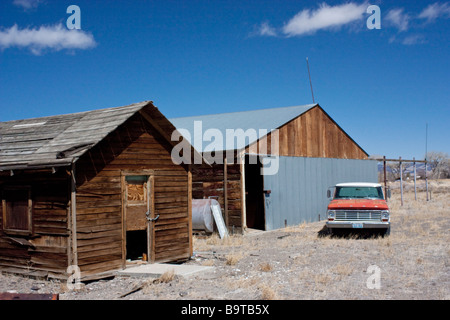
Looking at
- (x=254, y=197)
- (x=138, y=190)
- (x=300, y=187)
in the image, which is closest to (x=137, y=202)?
(x=138, y=190)

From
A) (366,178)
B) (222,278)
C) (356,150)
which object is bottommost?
(222,278)

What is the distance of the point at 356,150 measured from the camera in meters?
26.2

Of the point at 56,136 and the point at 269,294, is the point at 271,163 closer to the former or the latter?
the point at 56,136

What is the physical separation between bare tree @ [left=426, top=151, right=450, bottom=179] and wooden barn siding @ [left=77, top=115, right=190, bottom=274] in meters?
59.7

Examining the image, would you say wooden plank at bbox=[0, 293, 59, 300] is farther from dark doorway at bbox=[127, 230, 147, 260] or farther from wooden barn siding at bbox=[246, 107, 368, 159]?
wooden barn siding at bbox=[246, 107, 368, 159]

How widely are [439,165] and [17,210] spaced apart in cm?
7600

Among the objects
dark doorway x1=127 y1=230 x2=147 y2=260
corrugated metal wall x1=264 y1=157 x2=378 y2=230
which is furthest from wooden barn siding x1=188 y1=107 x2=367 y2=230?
dark doorway x1=127 y1=230 x2=147 y2=260

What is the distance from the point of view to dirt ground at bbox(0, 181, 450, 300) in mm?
8719

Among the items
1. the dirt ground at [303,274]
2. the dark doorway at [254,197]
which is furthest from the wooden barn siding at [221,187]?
the dark doorway at [254,197]

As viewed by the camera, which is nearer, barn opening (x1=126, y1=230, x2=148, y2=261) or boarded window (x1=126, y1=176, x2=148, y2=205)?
boarded window (x1=126, y1=176, x2=148, y2=205)

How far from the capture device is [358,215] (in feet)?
50.3
